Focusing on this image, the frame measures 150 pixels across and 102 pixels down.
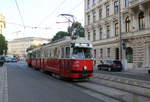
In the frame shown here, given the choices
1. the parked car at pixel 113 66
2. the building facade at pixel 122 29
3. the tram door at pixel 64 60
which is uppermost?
the building facade at pixel 122 29

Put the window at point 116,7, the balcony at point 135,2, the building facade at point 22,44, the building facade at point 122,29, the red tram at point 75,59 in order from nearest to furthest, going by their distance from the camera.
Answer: the red tram at point 75,59, the balcony at point 135,2, the building facade at point 122,29, the window at point 116,7, the building facade at point 22,44

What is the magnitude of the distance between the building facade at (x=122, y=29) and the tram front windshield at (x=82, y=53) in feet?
57.4

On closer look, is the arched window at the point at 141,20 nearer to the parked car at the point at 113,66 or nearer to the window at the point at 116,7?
the parked car at the point at 113,66

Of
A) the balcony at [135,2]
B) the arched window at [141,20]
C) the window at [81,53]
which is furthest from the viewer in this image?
the arched window at [141,20]

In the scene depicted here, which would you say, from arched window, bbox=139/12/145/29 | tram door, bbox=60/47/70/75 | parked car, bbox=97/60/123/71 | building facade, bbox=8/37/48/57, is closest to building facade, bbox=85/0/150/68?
arched window, bbox=139/12/145/29

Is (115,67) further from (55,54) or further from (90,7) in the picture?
(90,7)

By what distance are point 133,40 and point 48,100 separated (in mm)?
27464

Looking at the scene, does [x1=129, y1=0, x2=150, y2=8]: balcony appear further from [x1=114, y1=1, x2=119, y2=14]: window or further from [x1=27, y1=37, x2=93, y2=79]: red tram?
[x1=27, y1=37, x2=93, y2=79]: red tram

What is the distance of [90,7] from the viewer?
51.2 meters

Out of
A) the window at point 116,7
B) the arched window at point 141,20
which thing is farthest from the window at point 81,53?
the window at point 116,7

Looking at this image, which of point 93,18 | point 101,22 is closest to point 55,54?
point 101,22

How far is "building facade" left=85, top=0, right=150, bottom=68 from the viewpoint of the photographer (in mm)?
32969

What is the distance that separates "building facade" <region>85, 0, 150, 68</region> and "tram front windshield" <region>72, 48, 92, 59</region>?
1750 centimetres

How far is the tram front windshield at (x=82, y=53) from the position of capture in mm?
16039
